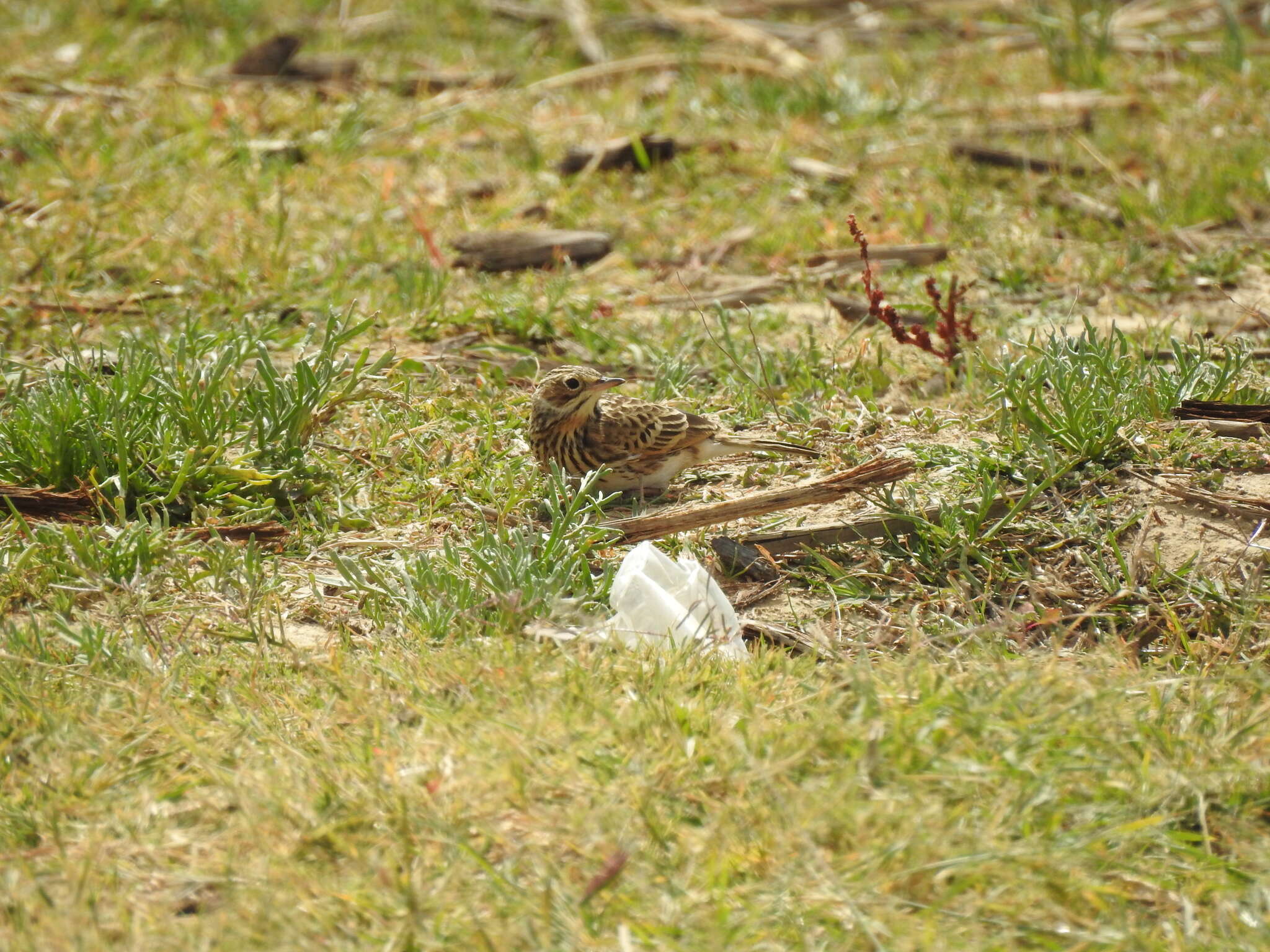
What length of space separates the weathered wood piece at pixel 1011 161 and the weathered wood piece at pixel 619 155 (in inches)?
75.1

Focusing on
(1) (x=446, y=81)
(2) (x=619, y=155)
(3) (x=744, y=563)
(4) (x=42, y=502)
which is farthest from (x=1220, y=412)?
(1) (x=446, y=81)

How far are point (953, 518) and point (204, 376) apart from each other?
2963mm

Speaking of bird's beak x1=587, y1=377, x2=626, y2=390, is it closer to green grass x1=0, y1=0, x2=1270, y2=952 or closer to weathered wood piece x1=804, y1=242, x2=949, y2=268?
green grass x1=0, y1=0, x2=1270, y2=952

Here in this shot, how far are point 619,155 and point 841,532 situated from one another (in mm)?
4625

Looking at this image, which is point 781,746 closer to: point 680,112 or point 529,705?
point 529,705

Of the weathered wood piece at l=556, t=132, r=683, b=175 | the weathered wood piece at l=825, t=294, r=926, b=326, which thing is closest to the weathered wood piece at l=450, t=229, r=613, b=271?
the weathered wood piece at l=556, t=132, r=683, b=175

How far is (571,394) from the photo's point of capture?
5.39 m

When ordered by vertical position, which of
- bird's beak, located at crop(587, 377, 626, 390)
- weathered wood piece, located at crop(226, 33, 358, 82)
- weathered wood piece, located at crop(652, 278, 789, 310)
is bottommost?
weathered wood piece, located at crop(652, 278, 789, 310)

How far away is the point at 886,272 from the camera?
749 centimetres

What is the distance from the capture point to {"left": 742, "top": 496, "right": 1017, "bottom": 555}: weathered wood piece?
4984 millimetres

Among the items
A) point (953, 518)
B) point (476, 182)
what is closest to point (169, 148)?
point (476, 182)

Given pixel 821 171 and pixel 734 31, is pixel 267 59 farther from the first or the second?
pixel 821 171

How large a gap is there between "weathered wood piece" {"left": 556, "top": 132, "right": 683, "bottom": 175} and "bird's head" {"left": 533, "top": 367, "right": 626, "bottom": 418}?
379 centimetres

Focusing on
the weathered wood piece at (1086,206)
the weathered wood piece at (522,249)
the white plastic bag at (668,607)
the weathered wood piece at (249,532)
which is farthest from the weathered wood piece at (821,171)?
the weathered wood piece at (249,532)
